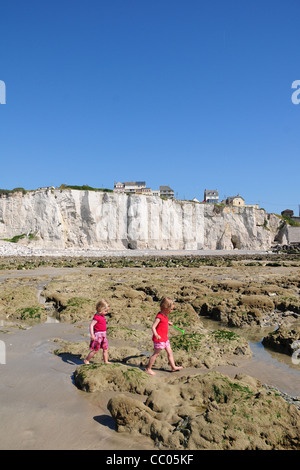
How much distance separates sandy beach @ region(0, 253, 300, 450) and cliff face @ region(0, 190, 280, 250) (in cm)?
4020

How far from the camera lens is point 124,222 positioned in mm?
50594

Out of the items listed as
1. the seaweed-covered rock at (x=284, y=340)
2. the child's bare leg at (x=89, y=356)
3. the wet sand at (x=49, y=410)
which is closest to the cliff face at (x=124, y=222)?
the wet sand at (x=49, y=410)

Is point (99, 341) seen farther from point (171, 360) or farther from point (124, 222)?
point (124, 222)

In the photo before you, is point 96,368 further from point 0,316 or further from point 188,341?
point 0,316

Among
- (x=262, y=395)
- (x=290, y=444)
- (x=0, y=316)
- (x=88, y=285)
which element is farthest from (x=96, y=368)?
(x=88, y=285)

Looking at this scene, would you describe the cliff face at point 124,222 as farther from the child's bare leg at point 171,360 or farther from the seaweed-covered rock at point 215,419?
the seaweed-covered rock at point 215,419

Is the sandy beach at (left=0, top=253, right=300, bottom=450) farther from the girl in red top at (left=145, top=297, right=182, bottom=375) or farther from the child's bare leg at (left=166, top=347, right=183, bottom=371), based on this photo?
the girl in red top at (left=145, top=297, right=182, bottom=375)

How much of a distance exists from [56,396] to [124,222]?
152 ft

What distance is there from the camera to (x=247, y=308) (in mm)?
9625

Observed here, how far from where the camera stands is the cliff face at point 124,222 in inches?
1804

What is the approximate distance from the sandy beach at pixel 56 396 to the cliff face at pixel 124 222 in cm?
4020

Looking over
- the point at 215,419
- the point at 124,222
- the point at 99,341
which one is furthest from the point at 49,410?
the point at 124,222

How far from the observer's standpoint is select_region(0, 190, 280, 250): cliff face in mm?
45812
